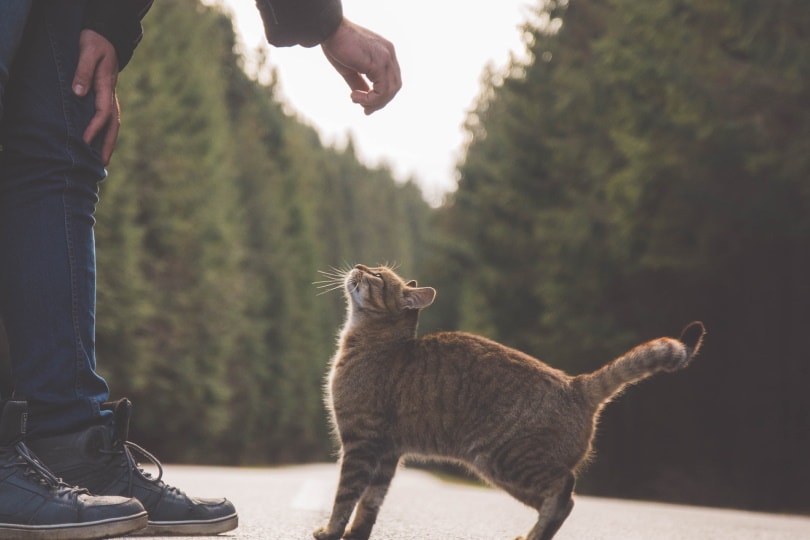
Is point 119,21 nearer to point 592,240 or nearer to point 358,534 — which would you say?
point 358,534

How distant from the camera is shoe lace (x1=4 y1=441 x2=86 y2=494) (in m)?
3.18

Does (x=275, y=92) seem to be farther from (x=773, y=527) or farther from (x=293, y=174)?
(x=773, y=527)

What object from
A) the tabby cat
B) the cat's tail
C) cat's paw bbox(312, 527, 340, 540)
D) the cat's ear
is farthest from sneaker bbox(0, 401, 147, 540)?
the cat's ear

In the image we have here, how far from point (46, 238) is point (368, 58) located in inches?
45.5

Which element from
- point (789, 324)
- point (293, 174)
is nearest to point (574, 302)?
point (789, 324)

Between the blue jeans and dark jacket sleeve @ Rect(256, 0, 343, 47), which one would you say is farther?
dark jacket sleeve @ Rect(256, 0, 343, 47)

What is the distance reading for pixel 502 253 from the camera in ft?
91.5

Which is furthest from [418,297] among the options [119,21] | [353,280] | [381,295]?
[119,21]

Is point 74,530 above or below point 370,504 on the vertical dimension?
above

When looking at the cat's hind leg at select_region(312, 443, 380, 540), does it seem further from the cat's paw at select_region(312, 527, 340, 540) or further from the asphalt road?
the asphalt road

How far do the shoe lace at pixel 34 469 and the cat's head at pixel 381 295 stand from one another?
83.2 inches

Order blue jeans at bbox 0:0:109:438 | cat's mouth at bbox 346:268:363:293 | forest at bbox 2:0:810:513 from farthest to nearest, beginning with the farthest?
1. forest at bbox 2:0:810:513
2. cat's mouth at bbox 346:268:363:293
3. blue jeans at bbox 0:0:109:438

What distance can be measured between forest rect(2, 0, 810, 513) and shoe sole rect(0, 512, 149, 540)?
9.76 m

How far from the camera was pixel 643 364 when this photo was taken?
13.9 ft
